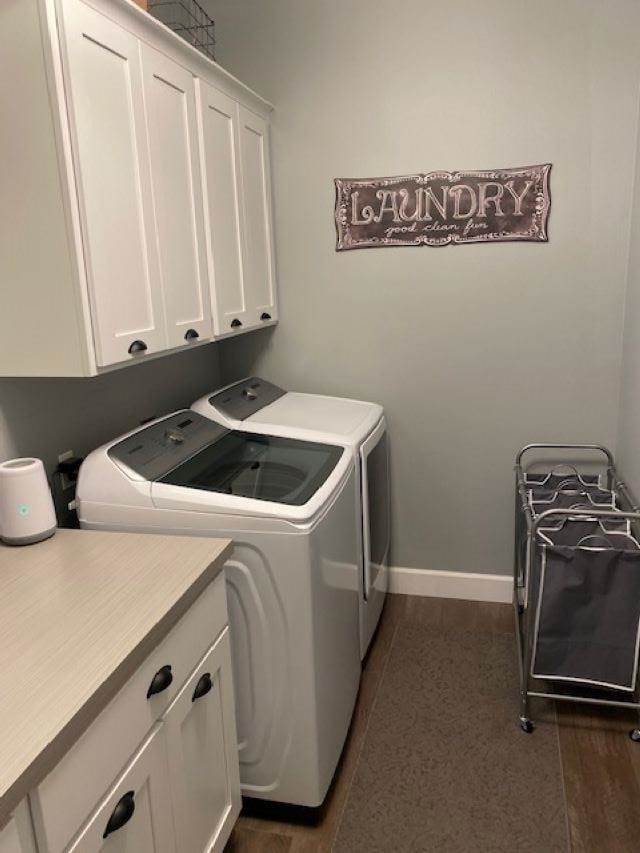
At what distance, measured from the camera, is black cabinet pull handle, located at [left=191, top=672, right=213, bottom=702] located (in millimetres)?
1416

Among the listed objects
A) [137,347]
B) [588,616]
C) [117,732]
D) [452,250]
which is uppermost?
[452,250]

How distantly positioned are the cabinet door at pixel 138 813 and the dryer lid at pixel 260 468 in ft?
2.13

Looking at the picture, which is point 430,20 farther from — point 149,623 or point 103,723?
point 103,723

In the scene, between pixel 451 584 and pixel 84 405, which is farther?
pixel 451 584

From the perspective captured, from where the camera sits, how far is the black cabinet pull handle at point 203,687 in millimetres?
1416

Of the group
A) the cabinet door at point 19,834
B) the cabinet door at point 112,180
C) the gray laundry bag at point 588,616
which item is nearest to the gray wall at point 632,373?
the gray laundry bag at point 588,616

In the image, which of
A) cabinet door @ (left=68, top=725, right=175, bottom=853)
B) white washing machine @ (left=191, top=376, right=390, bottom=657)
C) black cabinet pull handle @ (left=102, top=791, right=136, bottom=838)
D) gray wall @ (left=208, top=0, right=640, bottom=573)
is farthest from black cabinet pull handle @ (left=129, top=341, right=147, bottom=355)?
gray wall @ (left=208, top=0, right=640, bottom=573)

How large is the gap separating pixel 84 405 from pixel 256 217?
1.03 m

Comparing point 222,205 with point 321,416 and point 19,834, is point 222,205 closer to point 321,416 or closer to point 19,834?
point 321,416

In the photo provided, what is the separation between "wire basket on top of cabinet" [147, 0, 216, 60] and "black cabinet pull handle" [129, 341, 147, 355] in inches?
54.8

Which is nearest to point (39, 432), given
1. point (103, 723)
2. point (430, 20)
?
point (103, 723)

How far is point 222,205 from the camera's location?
7.21 ft

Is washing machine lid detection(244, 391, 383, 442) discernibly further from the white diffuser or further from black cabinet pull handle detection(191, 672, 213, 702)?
black cabinet pull handle detection(191, 672, 213, 702)

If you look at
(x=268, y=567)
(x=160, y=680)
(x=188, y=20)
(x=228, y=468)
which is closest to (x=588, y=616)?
(x=268, y=567)
